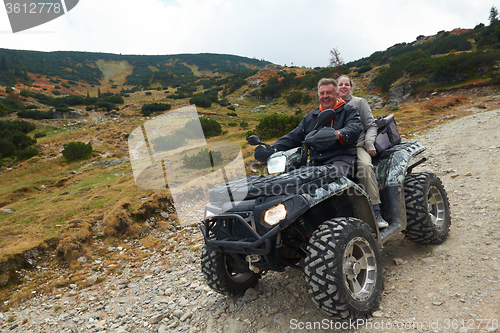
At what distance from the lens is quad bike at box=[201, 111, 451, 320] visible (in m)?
2.29

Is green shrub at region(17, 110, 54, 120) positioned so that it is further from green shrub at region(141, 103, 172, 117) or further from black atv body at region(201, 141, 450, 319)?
black atv body at region(201, 141, 450, 319)

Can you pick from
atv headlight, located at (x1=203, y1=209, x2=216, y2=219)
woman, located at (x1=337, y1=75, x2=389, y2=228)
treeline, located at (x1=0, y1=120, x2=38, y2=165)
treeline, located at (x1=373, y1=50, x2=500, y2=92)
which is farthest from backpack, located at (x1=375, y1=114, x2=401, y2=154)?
treeline, located at (x1=373, y1=50, x2=500, y2=92)

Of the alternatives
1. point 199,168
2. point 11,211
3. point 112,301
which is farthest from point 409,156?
point 11,211

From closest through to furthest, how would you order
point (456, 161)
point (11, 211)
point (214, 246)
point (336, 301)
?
point (336, 301) → point (214, 246) → point (456, 161) → point (11, 211)

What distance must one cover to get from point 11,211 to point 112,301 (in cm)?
674

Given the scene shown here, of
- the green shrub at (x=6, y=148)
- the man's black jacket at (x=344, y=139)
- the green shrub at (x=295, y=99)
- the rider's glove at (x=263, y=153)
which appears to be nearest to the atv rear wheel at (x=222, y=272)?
the rider's glove at (x=263, y=153)

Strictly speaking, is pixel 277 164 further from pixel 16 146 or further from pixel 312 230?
pixel 16 146

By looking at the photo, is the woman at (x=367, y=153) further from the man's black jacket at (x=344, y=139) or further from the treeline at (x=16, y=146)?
the treeline at (x=16, y=146)

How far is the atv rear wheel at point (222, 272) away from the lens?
3.07 metres

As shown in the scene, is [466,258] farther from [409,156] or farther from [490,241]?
[409,156]

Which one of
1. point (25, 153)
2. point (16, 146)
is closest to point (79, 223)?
point (25, 153)

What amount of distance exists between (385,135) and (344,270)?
7.79 ft

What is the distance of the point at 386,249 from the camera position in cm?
402

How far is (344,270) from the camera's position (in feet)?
7.84
